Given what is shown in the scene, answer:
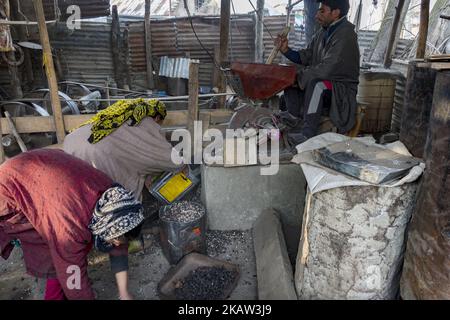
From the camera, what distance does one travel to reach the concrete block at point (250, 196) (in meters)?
3.48

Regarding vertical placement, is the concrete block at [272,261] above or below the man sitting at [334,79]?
below

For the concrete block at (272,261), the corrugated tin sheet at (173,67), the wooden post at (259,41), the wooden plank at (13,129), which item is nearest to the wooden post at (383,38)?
the wooden post at (259,41)

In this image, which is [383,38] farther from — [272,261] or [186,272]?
[186,272]

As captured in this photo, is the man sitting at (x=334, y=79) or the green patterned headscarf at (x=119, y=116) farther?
the man sitting at (x=334, y=79)

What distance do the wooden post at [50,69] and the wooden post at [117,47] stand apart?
23.3ft

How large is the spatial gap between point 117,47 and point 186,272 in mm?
9001

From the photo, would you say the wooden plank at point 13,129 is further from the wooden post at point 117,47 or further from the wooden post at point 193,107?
the wooden post at point 117,47

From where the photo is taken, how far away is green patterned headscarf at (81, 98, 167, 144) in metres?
3.16

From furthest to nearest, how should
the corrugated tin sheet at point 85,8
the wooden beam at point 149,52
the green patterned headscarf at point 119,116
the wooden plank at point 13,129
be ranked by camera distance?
the wooden beam at point 149,52 → the corrugated tin sheet at point 85,8 → the wooden plank at point 13,129 → the green patterned headscarf at point 119,116

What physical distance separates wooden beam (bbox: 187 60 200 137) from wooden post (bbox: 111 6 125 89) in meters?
7.42

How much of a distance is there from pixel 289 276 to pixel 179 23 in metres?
9.72

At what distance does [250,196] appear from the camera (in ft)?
11.7

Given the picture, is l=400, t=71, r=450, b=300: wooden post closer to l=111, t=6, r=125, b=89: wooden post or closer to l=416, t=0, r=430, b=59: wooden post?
l=416, t=0, r=430, b=59: wooden post

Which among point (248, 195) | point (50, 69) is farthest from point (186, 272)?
point (50, 69)
